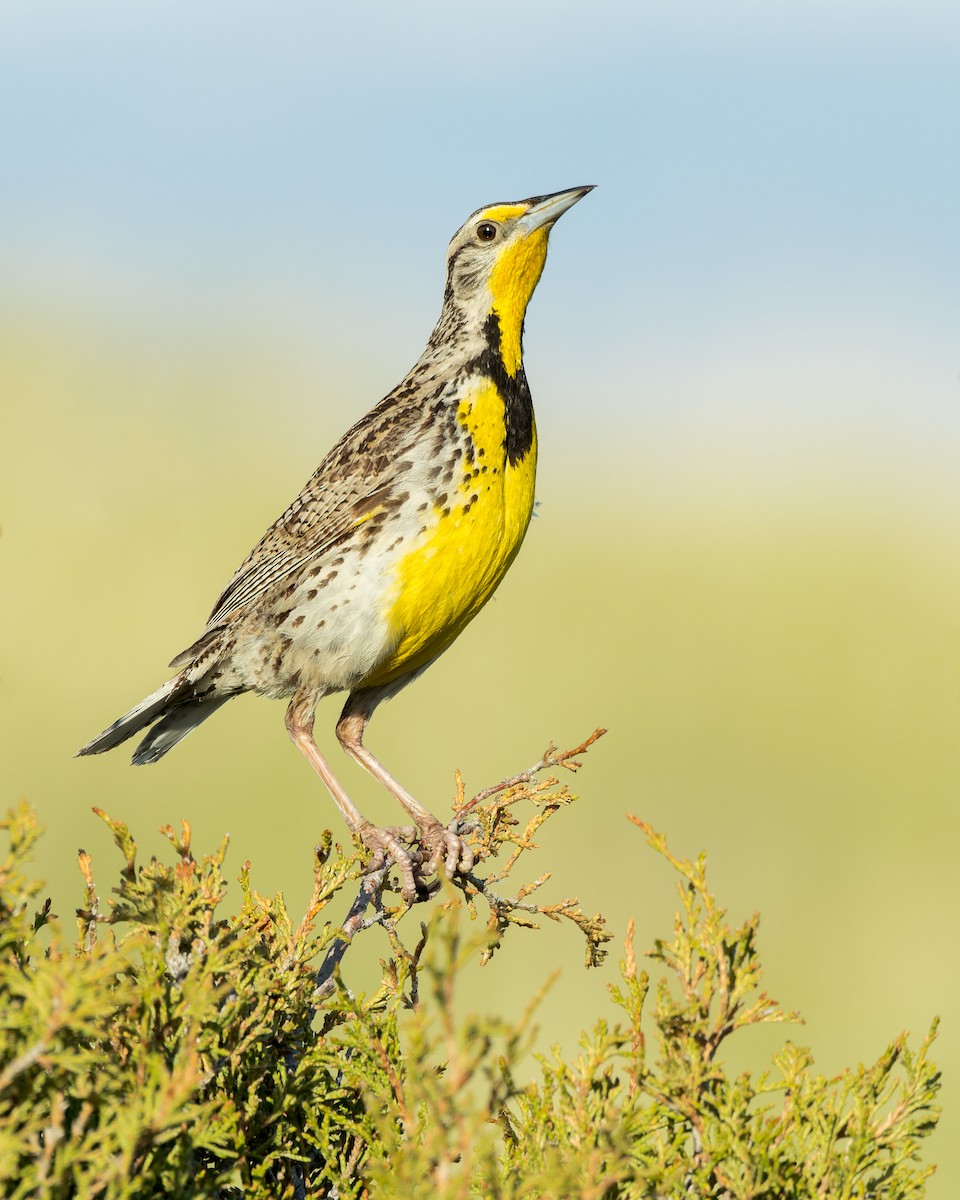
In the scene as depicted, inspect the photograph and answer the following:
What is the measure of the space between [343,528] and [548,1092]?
2335 mm

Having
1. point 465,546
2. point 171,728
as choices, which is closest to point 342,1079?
point 465,546

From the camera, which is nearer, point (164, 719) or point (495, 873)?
point (495, 873)

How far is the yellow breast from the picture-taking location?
3902 mm

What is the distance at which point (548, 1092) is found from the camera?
7.07ft

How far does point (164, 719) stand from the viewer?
4480 millimetres

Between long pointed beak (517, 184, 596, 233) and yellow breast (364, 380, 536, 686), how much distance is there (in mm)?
702

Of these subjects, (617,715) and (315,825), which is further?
(617,715)

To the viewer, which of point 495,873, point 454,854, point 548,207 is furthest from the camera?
point 548,207

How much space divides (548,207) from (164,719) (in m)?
2.09

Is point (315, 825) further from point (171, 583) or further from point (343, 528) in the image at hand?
point (343, 528)

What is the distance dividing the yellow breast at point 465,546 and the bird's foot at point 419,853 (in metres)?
0.58

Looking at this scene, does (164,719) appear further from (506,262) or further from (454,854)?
(506,262)

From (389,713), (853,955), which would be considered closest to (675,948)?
(853,955)

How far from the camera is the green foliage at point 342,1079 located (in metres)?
1.65
